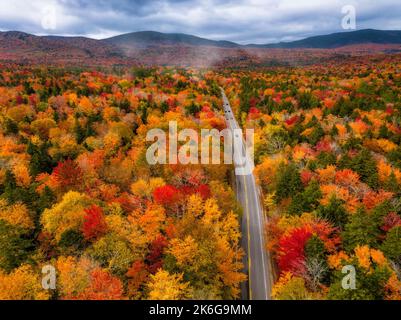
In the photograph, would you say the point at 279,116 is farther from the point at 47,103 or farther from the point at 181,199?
the point at 47,103

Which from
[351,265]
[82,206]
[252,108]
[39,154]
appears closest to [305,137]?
[252,108]

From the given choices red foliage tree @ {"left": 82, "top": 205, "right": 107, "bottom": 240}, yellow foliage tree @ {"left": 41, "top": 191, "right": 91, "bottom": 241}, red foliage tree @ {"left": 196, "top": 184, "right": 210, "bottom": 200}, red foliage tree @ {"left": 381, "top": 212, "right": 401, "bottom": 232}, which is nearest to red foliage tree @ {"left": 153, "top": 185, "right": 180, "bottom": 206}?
red foliage tree @ {"left": 196, "top": 184, "right": 210, "bottom": 200}

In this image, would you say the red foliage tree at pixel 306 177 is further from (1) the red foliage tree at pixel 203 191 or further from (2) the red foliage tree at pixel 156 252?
(2) the red foliage tree at pixel 156 252

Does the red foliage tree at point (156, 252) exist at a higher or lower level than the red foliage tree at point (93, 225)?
lower

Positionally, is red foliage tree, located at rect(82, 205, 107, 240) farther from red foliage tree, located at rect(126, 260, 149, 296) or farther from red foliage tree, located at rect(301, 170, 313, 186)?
red foliage tree, located at rect(301, 170, 313, 186)

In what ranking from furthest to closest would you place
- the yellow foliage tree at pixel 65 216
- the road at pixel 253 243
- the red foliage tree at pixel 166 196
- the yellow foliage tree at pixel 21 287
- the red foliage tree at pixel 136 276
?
the red foliage tree at pixel 166 196, the yellow foliage tree at pixel 65 216, the road at pixel 253 243, the red foliage tree at pixel 136 276, the yellow foliage tree at pixel 21 287

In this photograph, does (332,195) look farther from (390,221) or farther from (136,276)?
(136,276)

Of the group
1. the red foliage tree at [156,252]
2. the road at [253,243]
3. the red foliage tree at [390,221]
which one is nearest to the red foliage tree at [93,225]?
the red foliage tree at [156,252]

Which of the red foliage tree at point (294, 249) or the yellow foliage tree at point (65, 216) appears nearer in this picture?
the red foliage tree at point (294, 249)
